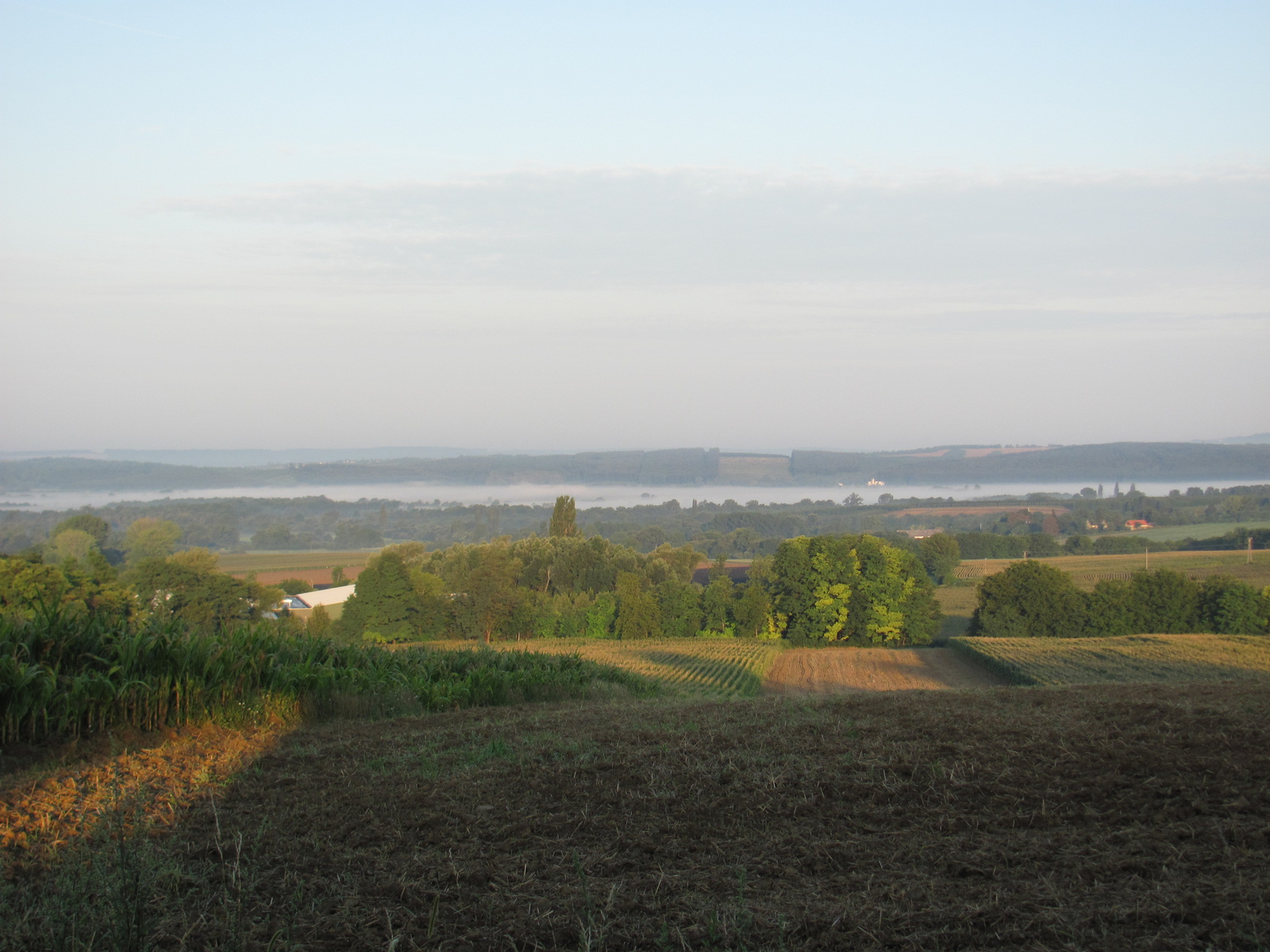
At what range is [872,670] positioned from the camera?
152 ft

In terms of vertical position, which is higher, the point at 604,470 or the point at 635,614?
the point at 604,470

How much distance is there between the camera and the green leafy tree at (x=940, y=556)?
9394 cm

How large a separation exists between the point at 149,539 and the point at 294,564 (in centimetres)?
2279

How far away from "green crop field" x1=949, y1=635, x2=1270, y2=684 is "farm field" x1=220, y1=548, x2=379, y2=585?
60633 millimetres

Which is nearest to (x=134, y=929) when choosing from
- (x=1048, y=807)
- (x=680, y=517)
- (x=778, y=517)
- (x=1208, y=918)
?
(x=1208, y=918)

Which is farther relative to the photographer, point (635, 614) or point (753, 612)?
point (635, 614)

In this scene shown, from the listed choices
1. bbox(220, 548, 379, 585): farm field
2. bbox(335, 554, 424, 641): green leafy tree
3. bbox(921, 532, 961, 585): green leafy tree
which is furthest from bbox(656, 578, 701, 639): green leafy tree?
bbox(921, 532, 961, 585): green leafy tree

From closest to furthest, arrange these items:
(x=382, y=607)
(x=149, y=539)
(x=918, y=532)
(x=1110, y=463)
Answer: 1. (x=382, y=607)
2. (x=149, y=539)
3. (x=918, y=532)
4. (x=1110, y=463)

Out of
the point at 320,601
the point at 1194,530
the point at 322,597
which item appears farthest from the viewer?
the point at 1194,530

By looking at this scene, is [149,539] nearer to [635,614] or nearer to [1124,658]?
[635,614]

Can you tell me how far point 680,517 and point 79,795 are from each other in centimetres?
16673

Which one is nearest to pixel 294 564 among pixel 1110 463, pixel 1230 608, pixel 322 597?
pixel 322 597

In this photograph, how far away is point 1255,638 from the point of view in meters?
44.5

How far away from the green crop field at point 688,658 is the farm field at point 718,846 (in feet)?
94.5
